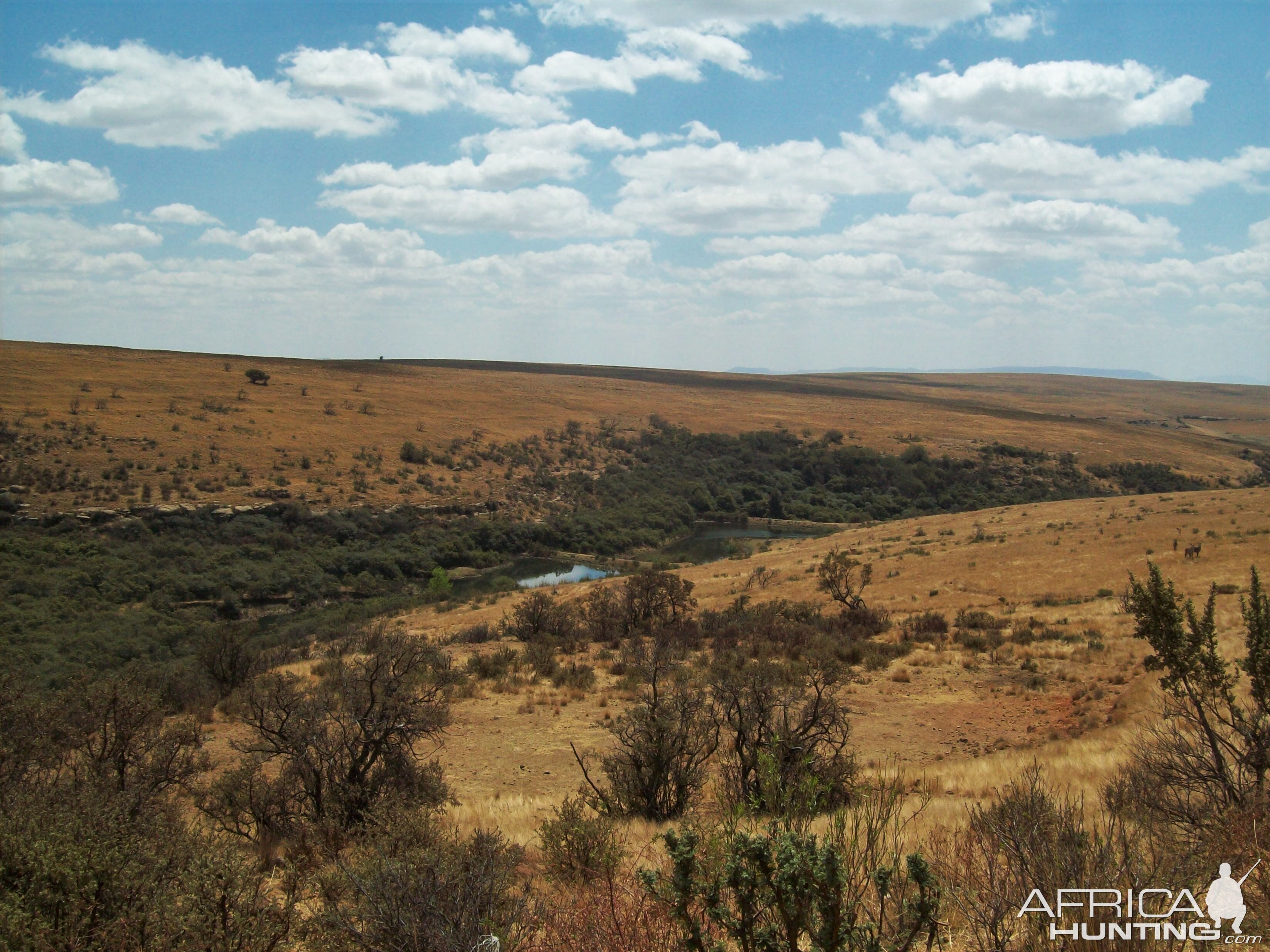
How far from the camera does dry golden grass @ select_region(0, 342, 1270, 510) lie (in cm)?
5078

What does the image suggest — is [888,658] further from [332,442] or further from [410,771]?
[332,442]

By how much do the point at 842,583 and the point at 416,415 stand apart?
Result: 61118mm

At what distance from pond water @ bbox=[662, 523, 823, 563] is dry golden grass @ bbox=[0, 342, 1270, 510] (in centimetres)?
1538

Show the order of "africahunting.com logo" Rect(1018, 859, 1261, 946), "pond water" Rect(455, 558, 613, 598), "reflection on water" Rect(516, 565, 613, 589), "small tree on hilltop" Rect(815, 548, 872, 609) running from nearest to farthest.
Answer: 1. "africahunting.com logo" Rect(1018, 859, 1261, 946)
2. "small tree on hilltop" Rect(815, 548, 872, 609)
3. "pond water" Rect(455, 558, 613, 598)
4. "reflection on water" Rect(516, 565, 613, 589)

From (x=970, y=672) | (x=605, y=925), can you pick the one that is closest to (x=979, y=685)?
(x=970, y=672)

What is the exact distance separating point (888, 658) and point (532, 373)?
413 feet

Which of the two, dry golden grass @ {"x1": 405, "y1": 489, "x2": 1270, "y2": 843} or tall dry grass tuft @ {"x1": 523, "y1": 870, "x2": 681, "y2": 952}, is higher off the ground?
tall dry grass tuft @ {"x1": 523, "y1": 870, "x2": 681, "y2": 952}

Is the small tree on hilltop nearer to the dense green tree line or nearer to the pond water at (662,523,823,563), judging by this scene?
the pond water at (662,523,823,563)

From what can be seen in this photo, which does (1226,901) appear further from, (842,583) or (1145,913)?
(842,583)

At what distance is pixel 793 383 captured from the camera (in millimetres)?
165750

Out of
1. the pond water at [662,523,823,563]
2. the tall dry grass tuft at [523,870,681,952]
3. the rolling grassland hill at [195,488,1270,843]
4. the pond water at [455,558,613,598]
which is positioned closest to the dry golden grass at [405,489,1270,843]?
the rolling grassland hill at [195,488,1270,843]

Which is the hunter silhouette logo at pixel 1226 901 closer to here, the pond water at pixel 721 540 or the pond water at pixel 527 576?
the pond water at pixel 527 576

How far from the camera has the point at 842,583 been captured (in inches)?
1001

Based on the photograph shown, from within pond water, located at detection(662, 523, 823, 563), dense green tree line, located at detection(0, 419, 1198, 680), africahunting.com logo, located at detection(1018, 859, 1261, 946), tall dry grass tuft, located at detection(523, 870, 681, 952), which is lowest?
pond water, located at detection(662, 523, 823, 563)
